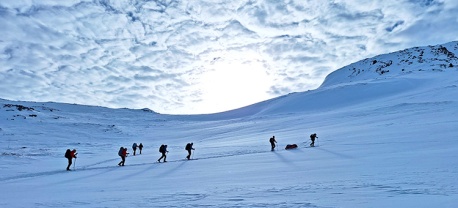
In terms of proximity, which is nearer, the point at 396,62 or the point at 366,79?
the point at 366,79

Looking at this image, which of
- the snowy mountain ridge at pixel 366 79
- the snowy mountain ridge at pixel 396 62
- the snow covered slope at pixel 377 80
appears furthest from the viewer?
the snowy mountain ridge at pixel 396 62

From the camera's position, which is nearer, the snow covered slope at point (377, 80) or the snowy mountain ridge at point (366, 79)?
the snow covered slope at point (377, 80)

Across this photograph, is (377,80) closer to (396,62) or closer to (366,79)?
(366,79)

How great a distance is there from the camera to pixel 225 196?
766 cm

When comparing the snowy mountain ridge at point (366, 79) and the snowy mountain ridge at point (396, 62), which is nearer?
the snowy mountain ridge at point (366, 79)

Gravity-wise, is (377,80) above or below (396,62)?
below

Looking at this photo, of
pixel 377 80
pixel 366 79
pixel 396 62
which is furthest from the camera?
pixel 396 62

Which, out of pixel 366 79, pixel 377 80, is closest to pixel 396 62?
pixel 366 79

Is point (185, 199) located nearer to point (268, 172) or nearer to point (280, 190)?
point (280, 190)

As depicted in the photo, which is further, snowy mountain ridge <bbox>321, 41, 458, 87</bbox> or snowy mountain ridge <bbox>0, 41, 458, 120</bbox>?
snowy mountain ridge <bbox>321, 41, 458, 87</bbox>

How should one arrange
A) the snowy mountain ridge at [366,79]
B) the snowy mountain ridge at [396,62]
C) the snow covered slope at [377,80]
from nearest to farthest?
the snow covered slope at [377,80], the snowy mountain ridge at [366,79], the snowy mountain ridge at [396,62]

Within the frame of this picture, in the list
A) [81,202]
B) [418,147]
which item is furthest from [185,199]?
[418,147]

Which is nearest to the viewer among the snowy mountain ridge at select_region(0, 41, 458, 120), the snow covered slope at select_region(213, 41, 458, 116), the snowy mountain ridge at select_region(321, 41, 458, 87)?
the snow covered slope at select_region(213, 41, 458, 116)

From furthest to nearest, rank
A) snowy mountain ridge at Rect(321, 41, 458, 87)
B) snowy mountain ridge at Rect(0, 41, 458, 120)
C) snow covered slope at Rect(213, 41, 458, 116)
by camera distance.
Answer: snowy mountain ridge at Rect(321, 41, 458, 87)
snowy mountain ridge at Rect(0, 41, 458, 120)
snow covered slope at Rect(213, 41, 458, 116)
